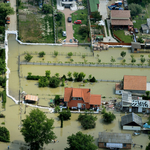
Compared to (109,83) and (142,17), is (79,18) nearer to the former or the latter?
(142,17)

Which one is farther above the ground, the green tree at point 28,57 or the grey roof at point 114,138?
the green tree at point 28,57

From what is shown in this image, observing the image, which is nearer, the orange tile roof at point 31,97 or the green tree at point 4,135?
the green tree at point 4,135

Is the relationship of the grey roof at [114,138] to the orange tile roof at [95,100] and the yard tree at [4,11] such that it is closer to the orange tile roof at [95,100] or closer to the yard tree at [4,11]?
the orange tile roof at [95,100]

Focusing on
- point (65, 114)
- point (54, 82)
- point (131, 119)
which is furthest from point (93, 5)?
point (131, 119)

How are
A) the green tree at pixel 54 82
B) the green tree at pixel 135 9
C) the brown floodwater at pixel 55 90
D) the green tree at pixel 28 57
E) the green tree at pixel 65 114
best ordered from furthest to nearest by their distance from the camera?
the green tree at pixel 135 9 → the green tree at pixel 28 57 → the green tree at pixel 54 82 → the green tree at pixel 65 114 → the brown floodwater at pixel 55 90

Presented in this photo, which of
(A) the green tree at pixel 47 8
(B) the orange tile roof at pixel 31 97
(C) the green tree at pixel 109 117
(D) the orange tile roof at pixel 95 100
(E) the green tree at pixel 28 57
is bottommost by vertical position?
(C) the green tree at pixel 109 117

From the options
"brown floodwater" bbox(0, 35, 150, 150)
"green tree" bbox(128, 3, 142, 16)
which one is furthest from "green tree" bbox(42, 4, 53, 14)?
"green tree" bbox(128, 3, 142, 16)

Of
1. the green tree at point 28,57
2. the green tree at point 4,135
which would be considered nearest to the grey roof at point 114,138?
the green tree at point 4,135

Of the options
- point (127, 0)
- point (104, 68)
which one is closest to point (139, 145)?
point (104, 68)
